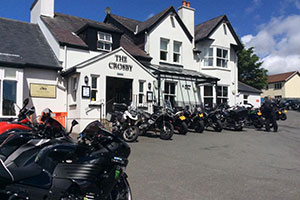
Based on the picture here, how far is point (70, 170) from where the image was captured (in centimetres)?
323

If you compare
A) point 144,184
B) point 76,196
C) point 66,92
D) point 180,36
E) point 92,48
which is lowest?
point 144,184

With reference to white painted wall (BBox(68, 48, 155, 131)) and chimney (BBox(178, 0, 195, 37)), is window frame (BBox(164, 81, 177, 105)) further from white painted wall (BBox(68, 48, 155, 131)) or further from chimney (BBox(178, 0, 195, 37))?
chimney (BBox(178, 0, 195, 37))

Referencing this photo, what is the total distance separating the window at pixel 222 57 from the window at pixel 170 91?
17.7ft

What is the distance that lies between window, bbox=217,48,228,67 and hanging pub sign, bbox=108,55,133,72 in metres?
9.36

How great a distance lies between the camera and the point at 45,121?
579 centimetres

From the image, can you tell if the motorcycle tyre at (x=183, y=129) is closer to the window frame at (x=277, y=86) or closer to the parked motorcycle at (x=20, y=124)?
the parked motorcycle at (x=20, y=124)

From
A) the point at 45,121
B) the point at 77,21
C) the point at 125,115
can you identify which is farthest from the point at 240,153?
the point at 77,21

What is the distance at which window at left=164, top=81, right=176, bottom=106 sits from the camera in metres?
17.9

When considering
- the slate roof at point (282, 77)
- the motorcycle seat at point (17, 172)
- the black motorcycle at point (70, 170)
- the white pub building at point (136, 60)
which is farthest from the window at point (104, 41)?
the slate roof at point (282, 77)

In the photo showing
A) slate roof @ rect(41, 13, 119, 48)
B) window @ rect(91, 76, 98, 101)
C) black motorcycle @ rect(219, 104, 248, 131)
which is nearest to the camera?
window @ rect(91, 76, 98, 101)

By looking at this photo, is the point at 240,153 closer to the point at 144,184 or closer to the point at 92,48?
the point at 144,184

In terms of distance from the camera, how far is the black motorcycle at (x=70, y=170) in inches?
112

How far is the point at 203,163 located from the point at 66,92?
9.66 meters

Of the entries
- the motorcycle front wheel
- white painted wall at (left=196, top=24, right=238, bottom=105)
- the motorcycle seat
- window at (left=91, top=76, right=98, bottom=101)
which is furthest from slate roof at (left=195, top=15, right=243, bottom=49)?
the motorcycle seat
